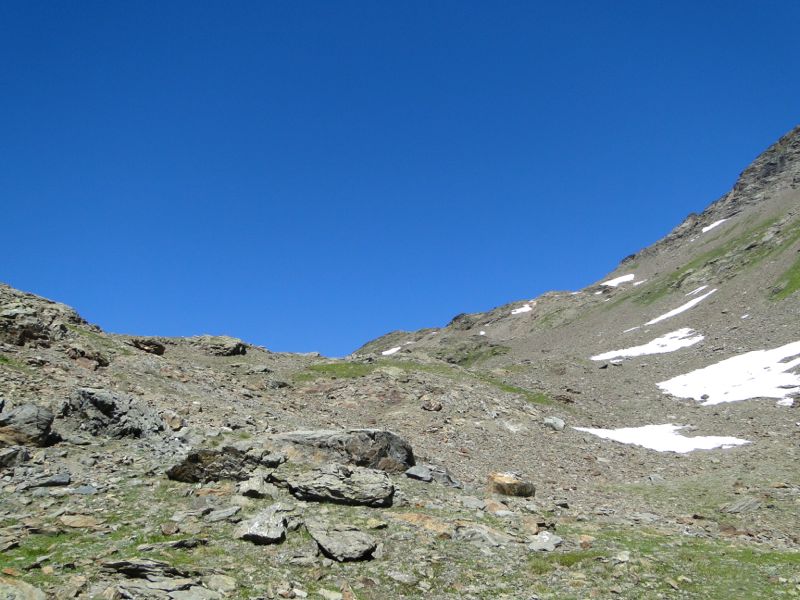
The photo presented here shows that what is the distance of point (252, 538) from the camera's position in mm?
16297

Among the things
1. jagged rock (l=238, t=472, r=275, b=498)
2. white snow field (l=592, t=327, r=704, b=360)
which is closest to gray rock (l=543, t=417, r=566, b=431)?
jagged rock (l=238, t=472, r=275, b=498)

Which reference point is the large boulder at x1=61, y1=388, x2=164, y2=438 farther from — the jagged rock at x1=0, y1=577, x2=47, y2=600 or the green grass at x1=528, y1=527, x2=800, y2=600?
the green grass at x1=528, y1=527, x2=800, y2=600

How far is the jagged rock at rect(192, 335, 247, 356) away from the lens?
58.6 m

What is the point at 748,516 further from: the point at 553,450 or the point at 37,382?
the point at 37,382

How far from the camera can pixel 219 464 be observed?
21.5m

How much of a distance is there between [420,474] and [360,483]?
5237 mm

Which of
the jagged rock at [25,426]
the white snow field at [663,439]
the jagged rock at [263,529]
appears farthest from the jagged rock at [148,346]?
the white snow field at [663,439]

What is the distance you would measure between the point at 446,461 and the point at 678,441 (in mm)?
Answer: 23242

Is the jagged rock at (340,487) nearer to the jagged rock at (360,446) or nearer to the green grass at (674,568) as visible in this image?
the jagged rock at (360,446)

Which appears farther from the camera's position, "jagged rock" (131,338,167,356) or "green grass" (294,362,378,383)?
"green grass" (294,362,378,383)

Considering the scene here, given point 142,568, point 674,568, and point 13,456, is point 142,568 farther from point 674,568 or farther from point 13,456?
point 674,568

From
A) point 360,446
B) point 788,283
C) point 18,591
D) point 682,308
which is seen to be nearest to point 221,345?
point 360,446

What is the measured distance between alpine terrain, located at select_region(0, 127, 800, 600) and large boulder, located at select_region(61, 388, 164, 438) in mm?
78

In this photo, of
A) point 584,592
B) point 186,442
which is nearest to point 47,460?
point 186,442
